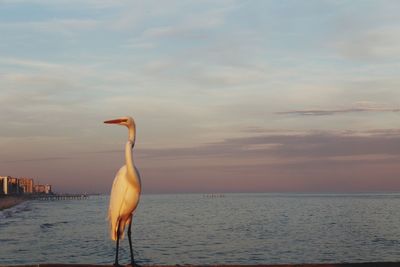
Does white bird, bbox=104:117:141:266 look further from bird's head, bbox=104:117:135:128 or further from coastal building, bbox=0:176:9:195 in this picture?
coastal building, bbox=0:176:9:195

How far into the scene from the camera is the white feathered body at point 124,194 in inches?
365

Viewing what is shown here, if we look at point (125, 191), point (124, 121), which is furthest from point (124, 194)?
point (124, 121)

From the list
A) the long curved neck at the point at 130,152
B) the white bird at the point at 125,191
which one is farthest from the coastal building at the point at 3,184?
the long curved neck at the point at 130,152

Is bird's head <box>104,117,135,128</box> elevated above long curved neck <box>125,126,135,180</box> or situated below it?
above

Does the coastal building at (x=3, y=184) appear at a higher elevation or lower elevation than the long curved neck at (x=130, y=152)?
lower

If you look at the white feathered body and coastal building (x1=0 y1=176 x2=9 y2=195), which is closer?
the white feathered body

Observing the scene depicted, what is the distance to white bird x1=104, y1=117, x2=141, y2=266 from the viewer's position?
30.0ft

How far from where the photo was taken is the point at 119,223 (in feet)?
31.8

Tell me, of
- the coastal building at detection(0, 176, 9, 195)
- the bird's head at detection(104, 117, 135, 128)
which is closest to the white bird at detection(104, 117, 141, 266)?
the bird's head at detection(104, 117, 135, 128)

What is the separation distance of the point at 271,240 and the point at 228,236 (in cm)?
424

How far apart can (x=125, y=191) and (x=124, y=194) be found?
52 millimetres

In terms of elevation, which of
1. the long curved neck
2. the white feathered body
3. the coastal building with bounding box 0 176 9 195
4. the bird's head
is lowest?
the coastal building with bounding box 0 176 9 195

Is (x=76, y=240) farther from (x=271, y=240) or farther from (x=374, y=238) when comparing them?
(x=374, y=238)

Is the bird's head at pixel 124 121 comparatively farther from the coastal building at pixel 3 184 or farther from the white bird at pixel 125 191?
the coastal building at pixel 3 184
